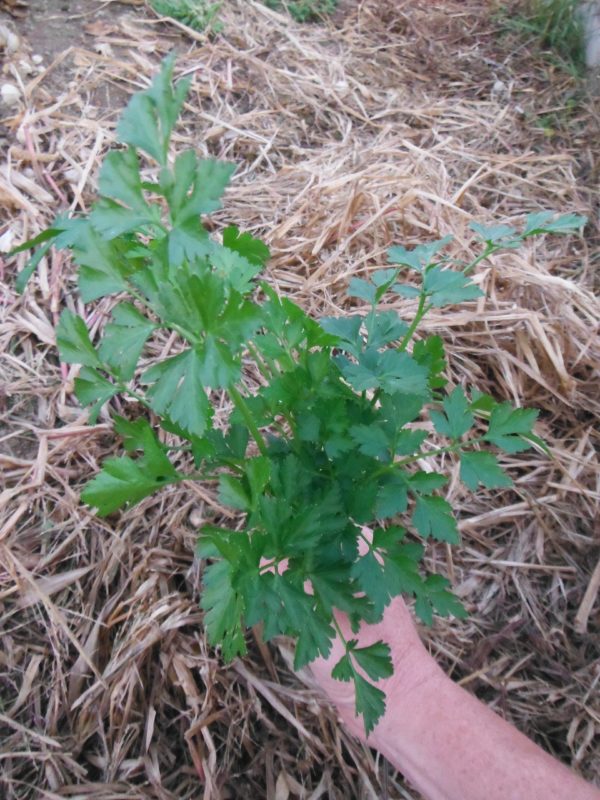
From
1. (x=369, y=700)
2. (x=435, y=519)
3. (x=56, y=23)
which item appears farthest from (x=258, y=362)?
(x=56, y=23)

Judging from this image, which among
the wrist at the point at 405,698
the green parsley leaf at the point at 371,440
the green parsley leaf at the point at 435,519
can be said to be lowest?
the wrist at the point at 405,698

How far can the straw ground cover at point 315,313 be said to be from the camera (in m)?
0.93

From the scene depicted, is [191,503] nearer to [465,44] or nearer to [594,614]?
[594,614]

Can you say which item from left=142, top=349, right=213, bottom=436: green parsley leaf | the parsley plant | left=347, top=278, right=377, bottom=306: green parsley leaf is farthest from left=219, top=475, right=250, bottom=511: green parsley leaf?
left=347, top=278, right=377, bottom=306: green parsley leaf

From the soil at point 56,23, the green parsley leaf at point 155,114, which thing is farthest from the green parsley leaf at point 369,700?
the soil at point 56,23

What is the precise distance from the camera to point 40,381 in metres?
1.17

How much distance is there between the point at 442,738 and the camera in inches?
29.7

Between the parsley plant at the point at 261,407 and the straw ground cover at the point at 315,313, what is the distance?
Answer: 339 millimetres

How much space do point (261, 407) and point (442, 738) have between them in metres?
0.46

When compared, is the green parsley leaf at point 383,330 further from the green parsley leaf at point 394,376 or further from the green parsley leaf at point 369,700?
the green parsley leaf at point 369,700

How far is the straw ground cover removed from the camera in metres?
0.93

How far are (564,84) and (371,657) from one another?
1.84 metres

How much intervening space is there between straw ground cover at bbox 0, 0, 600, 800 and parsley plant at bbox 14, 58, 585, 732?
34 centimetres

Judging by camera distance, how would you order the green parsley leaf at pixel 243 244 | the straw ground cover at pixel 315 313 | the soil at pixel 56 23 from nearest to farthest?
the green parsley leaf at pixel 243 244 < the straw ground cover at pixel 315 313 < the soil at pixel 56 23
